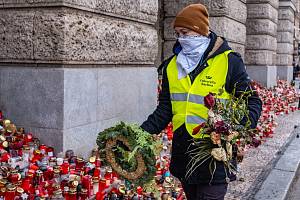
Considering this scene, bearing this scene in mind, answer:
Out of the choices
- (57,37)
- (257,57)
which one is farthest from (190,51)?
(257,57)

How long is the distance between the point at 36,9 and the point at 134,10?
1545 millimetres

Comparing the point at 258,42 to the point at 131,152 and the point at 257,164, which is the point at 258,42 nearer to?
the point at 257,164

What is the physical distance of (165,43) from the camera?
10344mm

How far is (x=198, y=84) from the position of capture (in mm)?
2871

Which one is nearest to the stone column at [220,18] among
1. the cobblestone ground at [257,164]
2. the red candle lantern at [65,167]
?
the cobblestone ground at [257,164]

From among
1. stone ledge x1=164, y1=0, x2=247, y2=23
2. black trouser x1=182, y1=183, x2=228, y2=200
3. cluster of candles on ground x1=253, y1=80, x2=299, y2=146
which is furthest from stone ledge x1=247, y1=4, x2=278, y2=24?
black trouser x1=182, y1=183, x2=228, y2=200

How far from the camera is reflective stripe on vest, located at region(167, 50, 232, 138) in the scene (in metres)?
2.83

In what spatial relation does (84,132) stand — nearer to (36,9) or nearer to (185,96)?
(36,9)

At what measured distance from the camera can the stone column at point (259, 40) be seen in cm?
1456

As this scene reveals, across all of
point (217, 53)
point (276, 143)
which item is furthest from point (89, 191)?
point (276, 143)

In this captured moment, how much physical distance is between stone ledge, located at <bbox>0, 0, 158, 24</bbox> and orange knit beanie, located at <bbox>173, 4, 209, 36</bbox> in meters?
1.98

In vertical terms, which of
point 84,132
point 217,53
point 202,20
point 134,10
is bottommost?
point 84,132

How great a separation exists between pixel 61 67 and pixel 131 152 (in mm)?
2096

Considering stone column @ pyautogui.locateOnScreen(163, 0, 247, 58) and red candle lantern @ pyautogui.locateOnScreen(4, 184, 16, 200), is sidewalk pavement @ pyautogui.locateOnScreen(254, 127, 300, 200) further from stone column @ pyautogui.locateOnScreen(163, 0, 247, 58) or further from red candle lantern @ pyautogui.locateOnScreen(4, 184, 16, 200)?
stone column @ pyautogui.locateOnScreen(163, 0, 247, 58)
